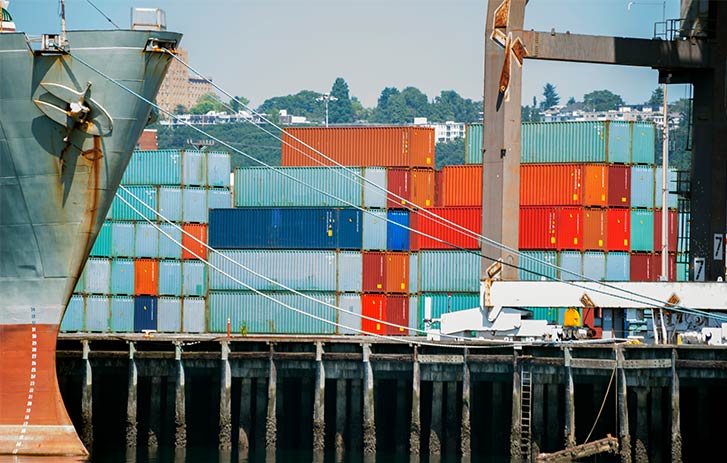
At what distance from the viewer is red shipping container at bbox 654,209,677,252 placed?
2766 inches

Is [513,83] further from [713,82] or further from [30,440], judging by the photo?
[30,440]

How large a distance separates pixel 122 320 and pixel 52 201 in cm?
2622

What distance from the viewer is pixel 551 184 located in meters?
68.9

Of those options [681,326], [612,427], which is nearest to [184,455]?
[612,427]

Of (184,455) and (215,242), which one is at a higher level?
(215,242)

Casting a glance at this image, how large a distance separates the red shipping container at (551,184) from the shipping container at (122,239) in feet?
66.4

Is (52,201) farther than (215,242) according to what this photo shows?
No

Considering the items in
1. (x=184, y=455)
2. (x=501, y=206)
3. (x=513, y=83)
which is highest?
(x=513, y=83)

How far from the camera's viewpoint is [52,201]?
48188mm

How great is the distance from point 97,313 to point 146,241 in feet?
14.5

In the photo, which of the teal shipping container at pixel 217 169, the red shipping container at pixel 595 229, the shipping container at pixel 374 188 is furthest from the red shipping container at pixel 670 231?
the teal shipping container at pixel 217 169

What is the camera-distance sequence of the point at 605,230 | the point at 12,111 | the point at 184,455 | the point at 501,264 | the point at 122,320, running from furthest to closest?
1. the point at 122,320
2. the point at 605,230
3. the point at 184,455
4. the point at 501,264
5. the point at 12,111

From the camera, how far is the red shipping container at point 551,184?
68.6 m

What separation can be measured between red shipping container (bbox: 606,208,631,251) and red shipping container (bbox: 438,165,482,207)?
6379mm
